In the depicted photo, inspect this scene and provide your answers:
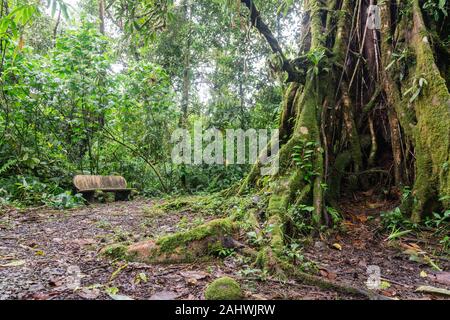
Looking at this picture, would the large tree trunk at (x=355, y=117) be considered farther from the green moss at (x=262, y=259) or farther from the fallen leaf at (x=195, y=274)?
the fallen leaf at (x=195, y=274)

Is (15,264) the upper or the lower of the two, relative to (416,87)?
lower

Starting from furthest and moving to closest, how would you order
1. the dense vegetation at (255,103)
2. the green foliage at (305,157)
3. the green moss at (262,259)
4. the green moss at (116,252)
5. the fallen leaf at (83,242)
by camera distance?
the green foliage at (305,157) → the dense vegetation at (255,103) → the fallen leaf at (83,242) → the green moss at (116,252) → the green moss at (262,259)

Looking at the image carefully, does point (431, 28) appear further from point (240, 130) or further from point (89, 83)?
point (89, 83)

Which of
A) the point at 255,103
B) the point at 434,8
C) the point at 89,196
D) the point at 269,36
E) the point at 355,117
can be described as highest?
the point at 434,8

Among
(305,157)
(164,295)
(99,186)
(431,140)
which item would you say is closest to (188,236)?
(164,295)

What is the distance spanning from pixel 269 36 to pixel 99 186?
14.9 feet

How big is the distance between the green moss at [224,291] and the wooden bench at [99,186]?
16.1 feet

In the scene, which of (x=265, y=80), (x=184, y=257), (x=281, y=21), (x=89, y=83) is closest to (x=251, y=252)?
(x=184, y=257)

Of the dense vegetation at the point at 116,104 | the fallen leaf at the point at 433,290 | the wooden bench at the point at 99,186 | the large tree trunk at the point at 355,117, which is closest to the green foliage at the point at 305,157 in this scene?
the large tree trunk at the point at 355,117

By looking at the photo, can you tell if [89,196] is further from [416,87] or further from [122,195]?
[416,87]

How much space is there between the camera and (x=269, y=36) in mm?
3586

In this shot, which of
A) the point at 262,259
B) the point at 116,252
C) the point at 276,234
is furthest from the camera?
the point at 276,234

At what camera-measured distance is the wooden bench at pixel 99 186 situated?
6.20 meters
